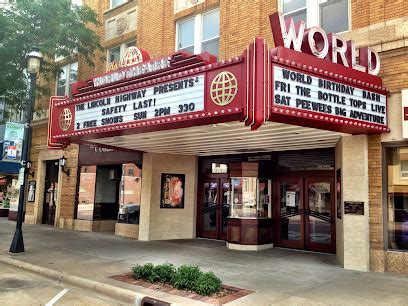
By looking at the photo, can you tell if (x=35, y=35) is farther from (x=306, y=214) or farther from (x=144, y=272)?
(x=306, y=214)

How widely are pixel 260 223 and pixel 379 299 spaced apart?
583 cm

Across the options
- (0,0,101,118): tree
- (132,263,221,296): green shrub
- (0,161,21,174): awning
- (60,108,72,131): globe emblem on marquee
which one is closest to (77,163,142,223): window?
(0,0,101,118): tree

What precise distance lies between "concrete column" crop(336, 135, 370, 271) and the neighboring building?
25mm

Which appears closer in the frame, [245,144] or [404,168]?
[404,168]

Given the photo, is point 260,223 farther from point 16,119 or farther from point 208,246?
point 16,119

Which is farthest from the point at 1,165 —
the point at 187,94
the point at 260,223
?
the point at 187,94

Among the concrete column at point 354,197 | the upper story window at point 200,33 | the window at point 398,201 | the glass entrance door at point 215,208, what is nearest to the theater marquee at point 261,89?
the concrete column at point 354,197

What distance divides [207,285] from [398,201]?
5301mm

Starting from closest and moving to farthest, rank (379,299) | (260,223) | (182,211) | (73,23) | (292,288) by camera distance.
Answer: (379,299), (292,288), (260,223), (182,211), (73,23)

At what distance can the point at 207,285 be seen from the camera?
24.1 feet

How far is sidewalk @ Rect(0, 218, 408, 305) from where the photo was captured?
24.2 ft

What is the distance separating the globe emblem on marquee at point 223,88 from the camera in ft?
25.8

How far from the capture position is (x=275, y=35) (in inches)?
314

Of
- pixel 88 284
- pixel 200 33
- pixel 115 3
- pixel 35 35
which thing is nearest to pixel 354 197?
pixel 88 284
